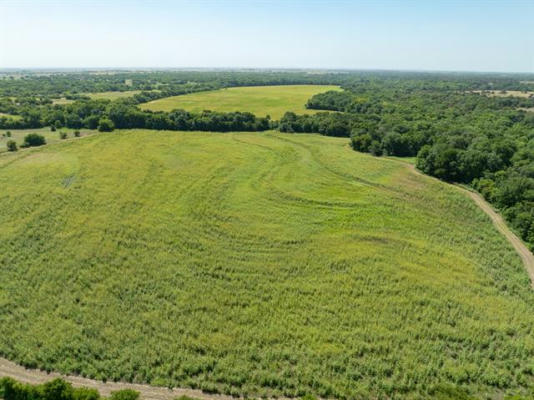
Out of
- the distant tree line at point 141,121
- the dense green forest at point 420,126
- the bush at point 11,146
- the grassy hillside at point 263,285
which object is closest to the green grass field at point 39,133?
the bush at point 11,146

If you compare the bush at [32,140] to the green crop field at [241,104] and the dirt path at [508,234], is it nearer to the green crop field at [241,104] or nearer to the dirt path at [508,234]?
the green crop field at [241,104]

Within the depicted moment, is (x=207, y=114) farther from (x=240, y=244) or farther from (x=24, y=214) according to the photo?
(x=240, y=244)

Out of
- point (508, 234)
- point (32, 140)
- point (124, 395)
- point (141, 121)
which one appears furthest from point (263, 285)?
point (141, 121)

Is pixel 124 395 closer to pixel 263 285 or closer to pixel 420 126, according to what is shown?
pixel 263 285

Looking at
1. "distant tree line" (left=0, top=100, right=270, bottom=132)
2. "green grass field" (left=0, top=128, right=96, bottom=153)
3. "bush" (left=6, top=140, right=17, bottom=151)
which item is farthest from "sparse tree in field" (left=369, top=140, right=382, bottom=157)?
"bush" (left=6, top=140, right=17, bottom=151)

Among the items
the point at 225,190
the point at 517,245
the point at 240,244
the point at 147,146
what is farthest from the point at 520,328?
the point at 147,146

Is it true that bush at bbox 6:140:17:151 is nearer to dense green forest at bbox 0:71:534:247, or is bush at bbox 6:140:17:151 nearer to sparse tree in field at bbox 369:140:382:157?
dense green forest at bbox 0:71:534:247
